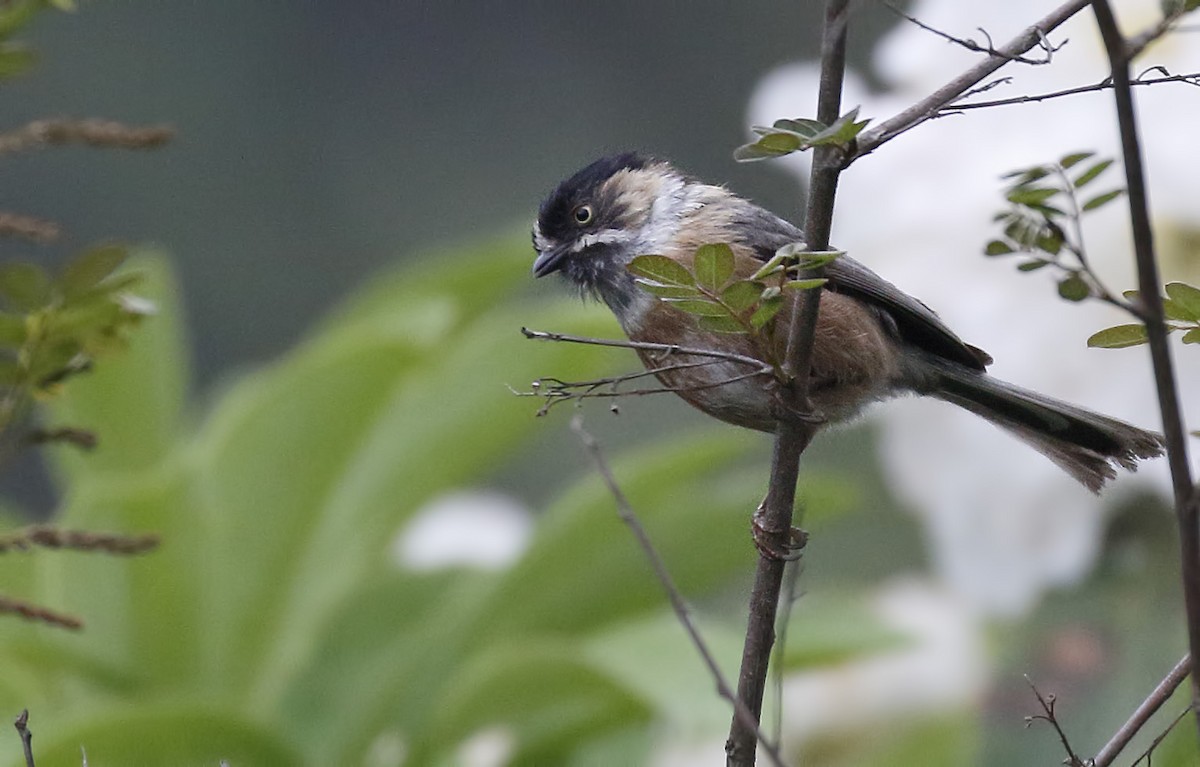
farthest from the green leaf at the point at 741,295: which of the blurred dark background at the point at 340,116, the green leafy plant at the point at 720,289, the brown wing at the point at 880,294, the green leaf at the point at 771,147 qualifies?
the blurred dark background at the point at 340,116

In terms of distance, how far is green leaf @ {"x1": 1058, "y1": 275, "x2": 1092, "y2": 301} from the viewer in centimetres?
100

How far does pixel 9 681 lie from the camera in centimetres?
299

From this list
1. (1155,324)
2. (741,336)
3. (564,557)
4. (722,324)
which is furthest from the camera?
(564,557)

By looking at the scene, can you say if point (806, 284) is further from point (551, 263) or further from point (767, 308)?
point (551, 263)

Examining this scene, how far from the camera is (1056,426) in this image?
2080 millimetres

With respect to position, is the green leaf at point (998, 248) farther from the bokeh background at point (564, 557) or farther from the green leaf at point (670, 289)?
the bokeh background at point (564, 557)

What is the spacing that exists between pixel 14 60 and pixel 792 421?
0.88 metres

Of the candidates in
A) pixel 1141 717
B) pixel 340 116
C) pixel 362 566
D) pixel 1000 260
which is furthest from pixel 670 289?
pixel 340 116

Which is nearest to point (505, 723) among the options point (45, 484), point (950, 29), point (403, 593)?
point (403, 593)

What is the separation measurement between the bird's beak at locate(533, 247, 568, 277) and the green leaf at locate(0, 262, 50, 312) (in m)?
1.06

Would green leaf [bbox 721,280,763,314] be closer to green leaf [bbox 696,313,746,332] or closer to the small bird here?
green leaf [bbox 696,313,746,332]

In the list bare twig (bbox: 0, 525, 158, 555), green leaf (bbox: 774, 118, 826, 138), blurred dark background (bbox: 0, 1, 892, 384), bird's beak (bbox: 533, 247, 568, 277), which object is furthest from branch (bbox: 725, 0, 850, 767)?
blurred dark background (bbox: 0, 1, 892, 384)

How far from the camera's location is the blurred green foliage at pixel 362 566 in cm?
303

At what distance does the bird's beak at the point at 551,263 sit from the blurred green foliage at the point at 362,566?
2.00 feet
